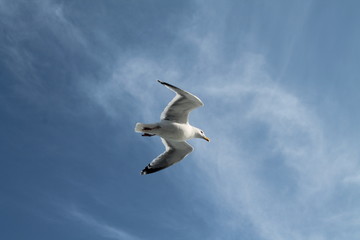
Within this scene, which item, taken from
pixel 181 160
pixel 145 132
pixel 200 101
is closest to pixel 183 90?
pixel 200 101

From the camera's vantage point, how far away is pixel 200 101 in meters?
15.4

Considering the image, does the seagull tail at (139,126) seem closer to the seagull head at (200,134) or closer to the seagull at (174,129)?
the seagull at (174,129)

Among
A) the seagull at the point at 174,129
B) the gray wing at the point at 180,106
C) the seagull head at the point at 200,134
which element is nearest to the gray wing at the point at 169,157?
the seagull at the point at 174,129

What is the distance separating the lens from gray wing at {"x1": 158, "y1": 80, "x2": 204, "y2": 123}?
15.1 m

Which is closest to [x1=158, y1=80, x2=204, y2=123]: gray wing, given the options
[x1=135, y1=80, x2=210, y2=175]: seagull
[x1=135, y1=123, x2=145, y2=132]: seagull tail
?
[x1=135, y1=80, x2=210, y2=175]: seagull

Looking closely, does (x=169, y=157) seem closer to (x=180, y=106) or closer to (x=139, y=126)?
(x=139, y=126)

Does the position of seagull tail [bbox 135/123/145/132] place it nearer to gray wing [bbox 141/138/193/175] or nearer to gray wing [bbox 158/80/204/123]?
gray wing [bbox 158/80/204/123]

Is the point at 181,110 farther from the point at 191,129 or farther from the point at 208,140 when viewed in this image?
the point at 208,140

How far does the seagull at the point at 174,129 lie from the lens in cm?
1556

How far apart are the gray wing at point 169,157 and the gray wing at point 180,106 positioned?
4.95ft

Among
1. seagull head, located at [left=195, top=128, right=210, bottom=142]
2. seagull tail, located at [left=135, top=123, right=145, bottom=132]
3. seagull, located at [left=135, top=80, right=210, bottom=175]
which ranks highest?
seagull head, located at [left=195, top=128, right=210, bottom=142]

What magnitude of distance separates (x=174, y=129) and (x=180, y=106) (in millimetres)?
910

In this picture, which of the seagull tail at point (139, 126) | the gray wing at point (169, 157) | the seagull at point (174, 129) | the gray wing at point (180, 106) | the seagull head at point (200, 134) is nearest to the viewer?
the gray wing at point (180, 106)

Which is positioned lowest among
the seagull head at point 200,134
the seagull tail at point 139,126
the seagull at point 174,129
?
the seagull tail at point 139,126
